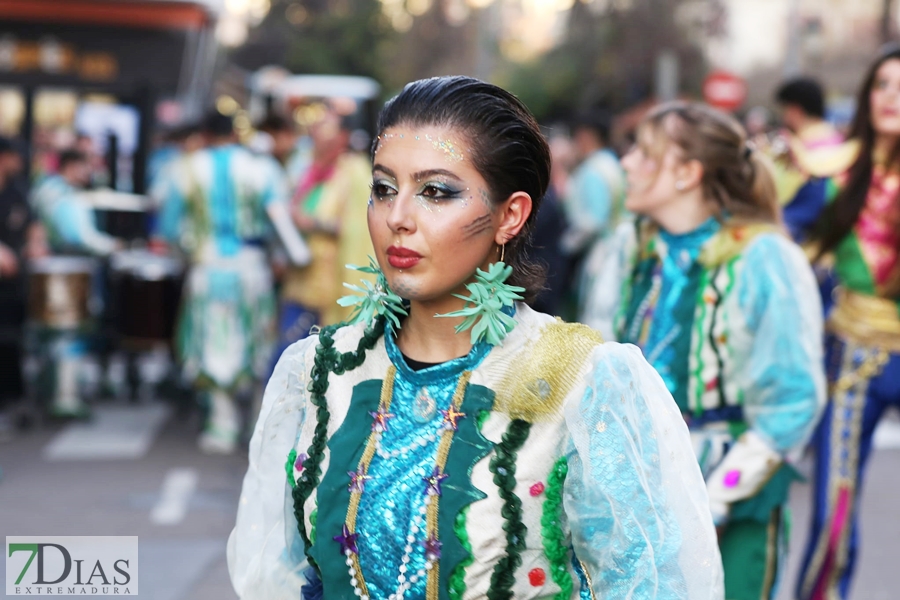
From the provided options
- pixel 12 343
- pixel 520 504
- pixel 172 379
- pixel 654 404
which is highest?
pixel 654 404

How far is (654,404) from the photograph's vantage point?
205 cm

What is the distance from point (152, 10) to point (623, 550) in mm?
11108

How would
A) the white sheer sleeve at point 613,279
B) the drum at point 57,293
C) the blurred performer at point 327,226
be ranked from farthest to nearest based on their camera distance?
the drum at point 57,293 < the blurred performer at point 327,226 < the white sheer sleeve at point 613,279

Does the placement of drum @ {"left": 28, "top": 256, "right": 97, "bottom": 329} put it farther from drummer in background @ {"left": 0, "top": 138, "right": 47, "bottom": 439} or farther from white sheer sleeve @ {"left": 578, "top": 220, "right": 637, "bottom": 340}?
white sheer sleeve @ {"left": 578, "top": 220, "right": 637, "bottom": 340}

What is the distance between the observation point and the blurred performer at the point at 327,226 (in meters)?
7.62

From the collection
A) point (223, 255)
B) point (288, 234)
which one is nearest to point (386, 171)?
point (288, 234)

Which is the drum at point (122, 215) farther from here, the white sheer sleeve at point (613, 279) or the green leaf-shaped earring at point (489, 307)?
the green leaf-shaped earring at point (489, 307)

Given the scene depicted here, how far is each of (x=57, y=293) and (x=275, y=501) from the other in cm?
715

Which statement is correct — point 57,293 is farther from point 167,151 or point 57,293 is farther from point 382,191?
point 382,191

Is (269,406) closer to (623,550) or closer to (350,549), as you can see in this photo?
(350,549)

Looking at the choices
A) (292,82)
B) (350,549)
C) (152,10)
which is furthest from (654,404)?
(292,82)

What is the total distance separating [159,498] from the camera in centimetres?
711

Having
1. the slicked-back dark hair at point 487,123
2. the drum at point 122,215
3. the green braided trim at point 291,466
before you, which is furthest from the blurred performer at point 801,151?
the drum at point 122,215

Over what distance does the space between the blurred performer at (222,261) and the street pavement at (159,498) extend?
0.55 meters
